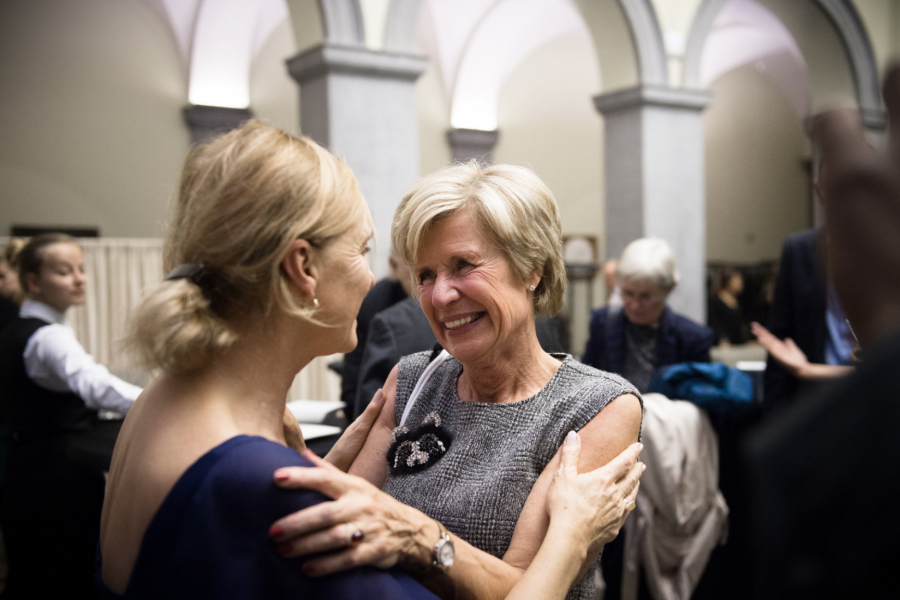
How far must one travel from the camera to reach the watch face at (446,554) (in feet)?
4.49

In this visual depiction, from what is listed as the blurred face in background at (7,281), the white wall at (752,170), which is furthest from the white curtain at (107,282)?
the white wall at (752,170)

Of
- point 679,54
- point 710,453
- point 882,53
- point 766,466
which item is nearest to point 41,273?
point 710,453

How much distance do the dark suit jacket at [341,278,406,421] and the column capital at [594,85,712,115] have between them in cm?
449

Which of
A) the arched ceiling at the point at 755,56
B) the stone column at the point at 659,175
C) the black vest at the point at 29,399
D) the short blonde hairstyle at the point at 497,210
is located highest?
the arched ceiling at the point at 755,56

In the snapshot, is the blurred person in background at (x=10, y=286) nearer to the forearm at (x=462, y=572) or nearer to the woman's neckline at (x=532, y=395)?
the woman's neckline at (x=532, y=395)

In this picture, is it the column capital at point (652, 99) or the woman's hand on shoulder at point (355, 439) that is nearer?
the woman's hand on shoulder at point (355, 439)

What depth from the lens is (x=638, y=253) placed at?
4.23 metres

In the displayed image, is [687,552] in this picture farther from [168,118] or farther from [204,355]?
[168,118]

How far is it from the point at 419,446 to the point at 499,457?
241 mm

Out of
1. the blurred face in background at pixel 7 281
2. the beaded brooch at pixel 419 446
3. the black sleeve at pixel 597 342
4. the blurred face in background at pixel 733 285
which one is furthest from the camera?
the blurred face in background at pixel 733 285

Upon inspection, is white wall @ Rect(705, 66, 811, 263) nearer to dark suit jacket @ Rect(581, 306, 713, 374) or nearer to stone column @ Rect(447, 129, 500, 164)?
stone column @ Rect(447, 129, 500, 164)

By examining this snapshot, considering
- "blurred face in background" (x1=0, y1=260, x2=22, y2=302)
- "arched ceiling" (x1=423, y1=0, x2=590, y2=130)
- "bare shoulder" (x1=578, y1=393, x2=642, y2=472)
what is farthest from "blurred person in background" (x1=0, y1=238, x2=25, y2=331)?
"arched ceiling" (x1=423, y1=0, x2=590, y2=130)

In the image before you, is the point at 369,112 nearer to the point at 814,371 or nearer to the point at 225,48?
the point at 814,371

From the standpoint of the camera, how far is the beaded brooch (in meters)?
1.88
